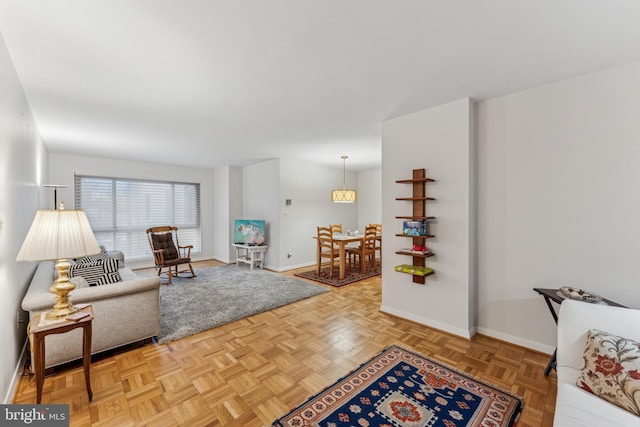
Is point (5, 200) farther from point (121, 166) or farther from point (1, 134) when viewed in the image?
point (121, 166)

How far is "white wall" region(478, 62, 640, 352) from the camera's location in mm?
2105

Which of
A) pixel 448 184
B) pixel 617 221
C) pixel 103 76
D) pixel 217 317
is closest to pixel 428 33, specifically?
pixel 448 184

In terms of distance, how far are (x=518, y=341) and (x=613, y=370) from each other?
56.1 inches

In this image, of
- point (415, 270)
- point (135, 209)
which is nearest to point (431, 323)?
point (415, 270)

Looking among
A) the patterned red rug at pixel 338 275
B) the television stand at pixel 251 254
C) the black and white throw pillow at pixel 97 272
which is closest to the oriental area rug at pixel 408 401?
the black and white throw pillow at pixel 97 272

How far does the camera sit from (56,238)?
165 cm

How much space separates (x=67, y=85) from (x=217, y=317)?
2.66 meters

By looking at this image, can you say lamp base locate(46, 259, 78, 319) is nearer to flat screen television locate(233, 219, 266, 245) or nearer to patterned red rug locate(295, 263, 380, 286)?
patterned red rug locate(295, 263, 380, 286)

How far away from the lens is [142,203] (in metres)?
5.93

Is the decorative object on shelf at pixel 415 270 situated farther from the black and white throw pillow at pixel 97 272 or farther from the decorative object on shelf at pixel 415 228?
the black and white throw pillow at pixel 97 272

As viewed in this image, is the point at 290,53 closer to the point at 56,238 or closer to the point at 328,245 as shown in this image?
the point at 56,238

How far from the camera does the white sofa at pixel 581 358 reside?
115 cm

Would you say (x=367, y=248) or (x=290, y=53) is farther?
(x=367, y=248)

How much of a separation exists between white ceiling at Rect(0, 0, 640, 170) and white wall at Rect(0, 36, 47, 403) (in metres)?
0.25
